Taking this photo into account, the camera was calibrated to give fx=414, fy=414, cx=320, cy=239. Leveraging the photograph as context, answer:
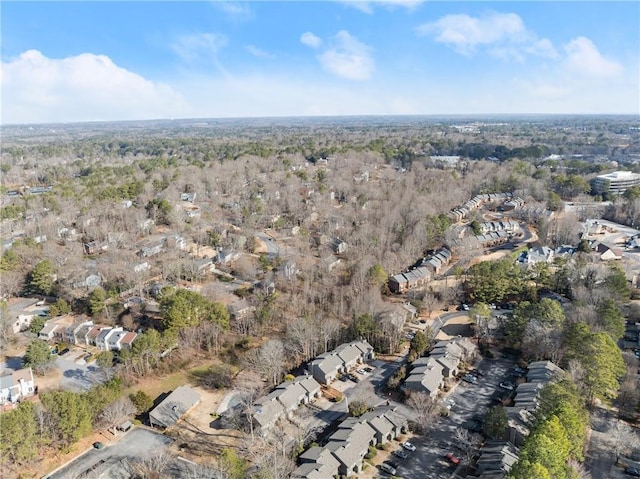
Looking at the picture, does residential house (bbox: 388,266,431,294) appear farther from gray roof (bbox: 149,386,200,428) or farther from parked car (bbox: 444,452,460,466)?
gray roof (bbox: 149,386,200,428)

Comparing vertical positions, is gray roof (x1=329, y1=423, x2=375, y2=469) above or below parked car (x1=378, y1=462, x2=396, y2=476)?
above

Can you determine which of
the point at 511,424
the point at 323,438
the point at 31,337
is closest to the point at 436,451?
the point at 511,424

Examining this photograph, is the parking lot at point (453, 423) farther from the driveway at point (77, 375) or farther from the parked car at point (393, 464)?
the driveway at point (77, 375)

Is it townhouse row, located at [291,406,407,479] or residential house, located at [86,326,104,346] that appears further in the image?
residential house, located at [86,326,104,346]

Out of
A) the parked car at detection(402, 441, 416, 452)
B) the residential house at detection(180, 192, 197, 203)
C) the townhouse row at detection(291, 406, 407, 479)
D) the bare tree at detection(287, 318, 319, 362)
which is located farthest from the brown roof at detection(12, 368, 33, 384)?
the residential house at detection(180, 192, 197, 203)

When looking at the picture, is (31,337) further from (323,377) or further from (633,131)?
(633,131)

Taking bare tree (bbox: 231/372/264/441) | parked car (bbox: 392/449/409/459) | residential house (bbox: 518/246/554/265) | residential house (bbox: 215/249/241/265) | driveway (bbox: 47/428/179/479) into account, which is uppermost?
residential house (bbox: 518/246/554/265)

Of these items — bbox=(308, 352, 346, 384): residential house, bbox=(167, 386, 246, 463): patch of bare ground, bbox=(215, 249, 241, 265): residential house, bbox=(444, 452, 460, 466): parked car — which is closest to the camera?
bbox=(444, 452, 460, 466): parked car
